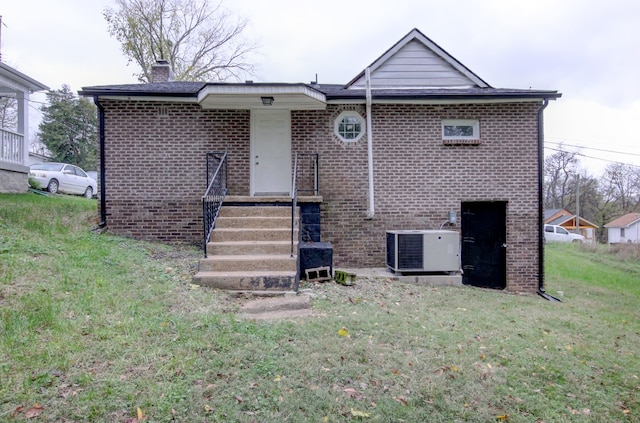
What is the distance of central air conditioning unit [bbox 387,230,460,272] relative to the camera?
7281 mm

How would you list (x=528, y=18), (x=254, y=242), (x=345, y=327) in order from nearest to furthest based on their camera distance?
(x=345, y=327) → (x=254, y=242) → (x=528, y=18)

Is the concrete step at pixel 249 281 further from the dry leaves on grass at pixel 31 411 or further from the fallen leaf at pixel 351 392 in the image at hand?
the dry leaves on grass at pixel 31 411

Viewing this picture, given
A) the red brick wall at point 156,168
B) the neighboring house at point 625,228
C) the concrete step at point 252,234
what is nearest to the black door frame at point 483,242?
the concrete step at point 252,234

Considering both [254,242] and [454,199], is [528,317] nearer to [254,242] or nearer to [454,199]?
[454,199]

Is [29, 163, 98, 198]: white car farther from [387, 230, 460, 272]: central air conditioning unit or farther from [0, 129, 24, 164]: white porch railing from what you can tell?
[387, 230, 460, 272]: central air conditioning unit

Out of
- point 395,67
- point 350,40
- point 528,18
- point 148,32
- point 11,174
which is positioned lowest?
point 11,174

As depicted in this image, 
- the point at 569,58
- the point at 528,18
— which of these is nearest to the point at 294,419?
the point at 528,18

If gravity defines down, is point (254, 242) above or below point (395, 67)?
below

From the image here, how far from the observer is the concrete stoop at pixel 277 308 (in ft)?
14.8

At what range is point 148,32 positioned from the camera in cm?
2352

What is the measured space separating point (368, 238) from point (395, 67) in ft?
13.6

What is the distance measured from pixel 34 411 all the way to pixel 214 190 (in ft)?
17.6

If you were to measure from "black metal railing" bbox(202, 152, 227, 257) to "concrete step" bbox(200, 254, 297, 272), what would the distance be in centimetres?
41

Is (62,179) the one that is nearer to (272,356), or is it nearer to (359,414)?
(272,356)
